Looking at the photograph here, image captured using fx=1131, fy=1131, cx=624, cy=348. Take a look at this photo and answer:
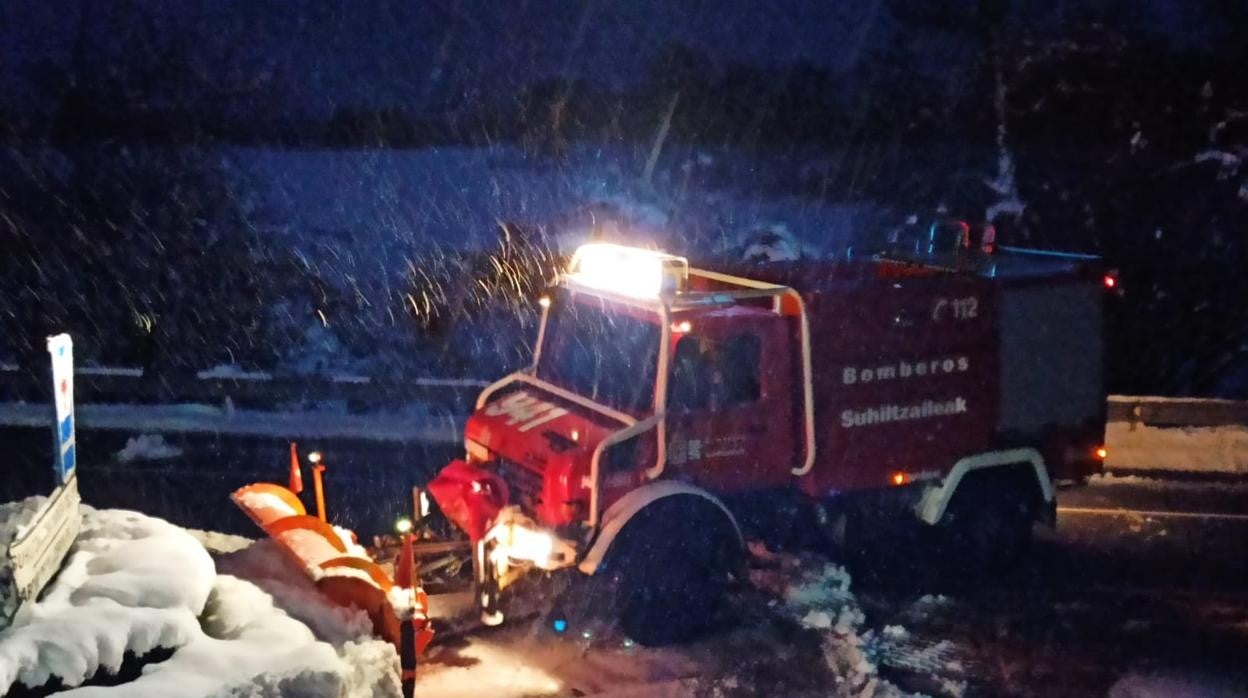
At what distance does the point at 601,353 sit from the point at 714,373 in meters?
0.82

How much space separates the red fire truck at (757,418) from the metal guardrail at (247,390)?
5841 mm

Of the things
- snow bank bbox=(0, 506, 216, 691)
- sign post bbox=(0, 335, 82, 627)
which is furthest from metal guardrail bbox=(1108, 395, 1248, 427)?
sign post bbox=(0, 335, 82, 627)

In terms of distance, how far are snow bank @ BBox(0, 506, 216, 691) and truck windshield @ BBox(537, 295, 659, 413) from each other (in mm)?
2724

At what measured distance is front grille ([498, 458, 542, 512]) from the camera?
7102mm

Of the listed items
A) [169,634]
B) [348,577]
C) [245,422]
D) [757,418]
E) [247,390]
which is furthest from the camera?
[247,390]

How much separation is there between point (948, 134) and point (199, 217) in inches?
617

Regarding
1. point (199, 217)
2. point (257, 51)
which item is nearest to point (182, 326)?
point (199, 217)

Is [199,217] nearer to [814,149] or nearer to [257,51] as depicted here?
[257,51]

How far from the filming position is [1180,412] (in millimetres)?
12852

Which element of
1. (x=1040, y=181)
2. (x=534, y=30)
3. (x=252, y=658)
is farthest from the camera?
(x=534, y=30)

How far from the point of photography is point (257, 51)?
29.7 metres

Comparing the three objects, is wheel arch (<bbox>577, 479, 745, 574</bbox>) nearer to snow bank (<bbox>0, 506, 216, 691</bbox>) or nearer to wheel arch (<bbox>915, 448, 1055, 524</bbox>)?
wheel arch (<bbox>915, 448, 1055, 524</bbox>)

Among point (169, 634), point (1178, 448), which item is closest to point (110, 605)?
point (169, 634)

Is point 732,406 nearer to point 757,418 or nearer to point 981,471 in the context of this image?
point 757,418
